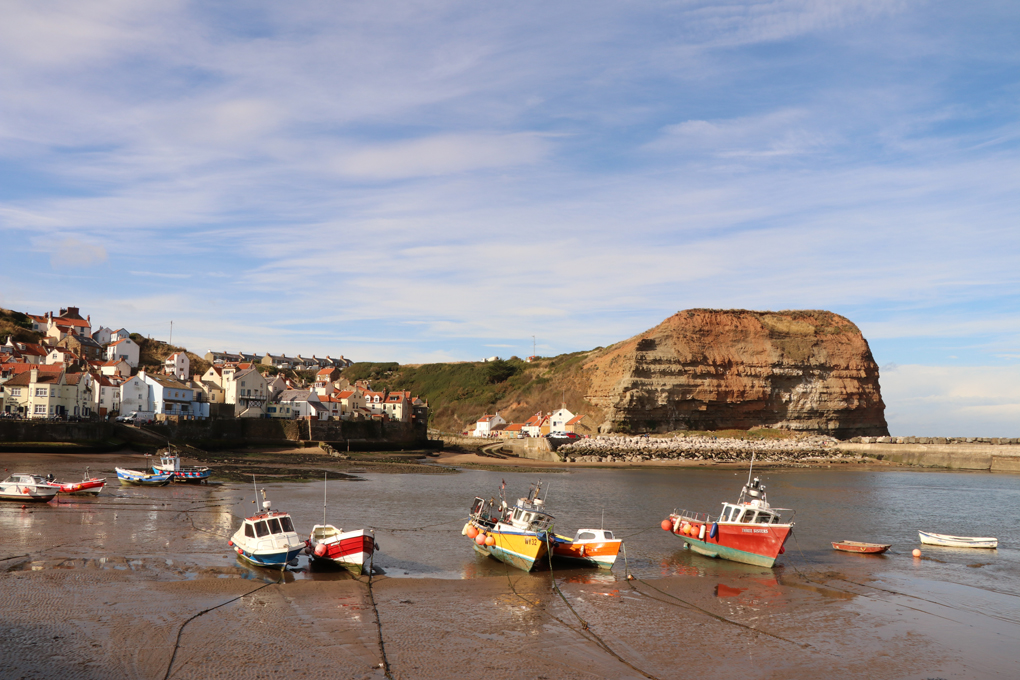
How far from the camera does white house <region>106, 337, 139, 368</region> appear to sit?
12262 cm

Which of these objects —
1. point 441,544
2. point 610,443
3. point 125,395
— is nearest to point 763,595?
point 441,544

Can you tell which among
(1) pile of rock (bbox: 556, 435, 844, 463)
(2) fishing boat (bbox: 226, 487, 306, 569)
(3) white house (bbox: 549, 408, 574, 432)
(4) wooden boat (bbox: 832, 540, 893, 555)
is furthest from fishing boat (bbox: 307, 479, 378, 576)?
(3) white house (bbox: 549, 408, 574, 432)

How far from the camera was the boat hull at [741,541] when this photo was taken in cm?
2730

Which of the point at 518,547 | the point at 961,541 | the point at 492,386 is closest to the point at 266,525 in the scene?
the point at 518,547

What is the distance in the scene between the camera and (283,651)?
51.6ft

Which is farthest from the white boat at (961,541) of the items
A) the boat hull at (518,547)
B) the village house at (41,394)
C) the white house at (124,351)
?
the white house at (124,351)

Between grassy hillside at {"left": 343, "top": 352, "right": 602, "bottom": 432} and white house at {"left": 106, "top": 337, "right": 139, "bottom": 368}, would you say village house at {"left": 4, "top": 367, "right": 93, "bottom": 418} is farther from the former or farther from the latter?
grassy hillside at {"left": 343, "top": 352, "right": 602, "bottom": 432}

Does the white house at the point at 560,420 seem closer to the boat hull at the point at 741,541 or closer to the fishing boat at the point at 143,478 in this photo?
the fishing boat at the point at 143,478

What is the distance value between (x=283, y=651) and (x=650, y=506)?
32.0 m

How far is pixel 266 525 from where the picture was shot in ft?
79.4

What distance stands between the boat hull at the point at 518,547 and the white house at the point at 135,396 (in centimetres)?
7228

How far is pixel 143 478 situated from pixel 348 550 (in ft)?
99.9

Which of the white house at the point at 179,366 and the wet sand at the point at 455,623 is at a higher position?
the white house at the point at 179,366

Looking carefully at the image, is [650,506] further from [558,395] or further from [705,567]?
[558,395]
